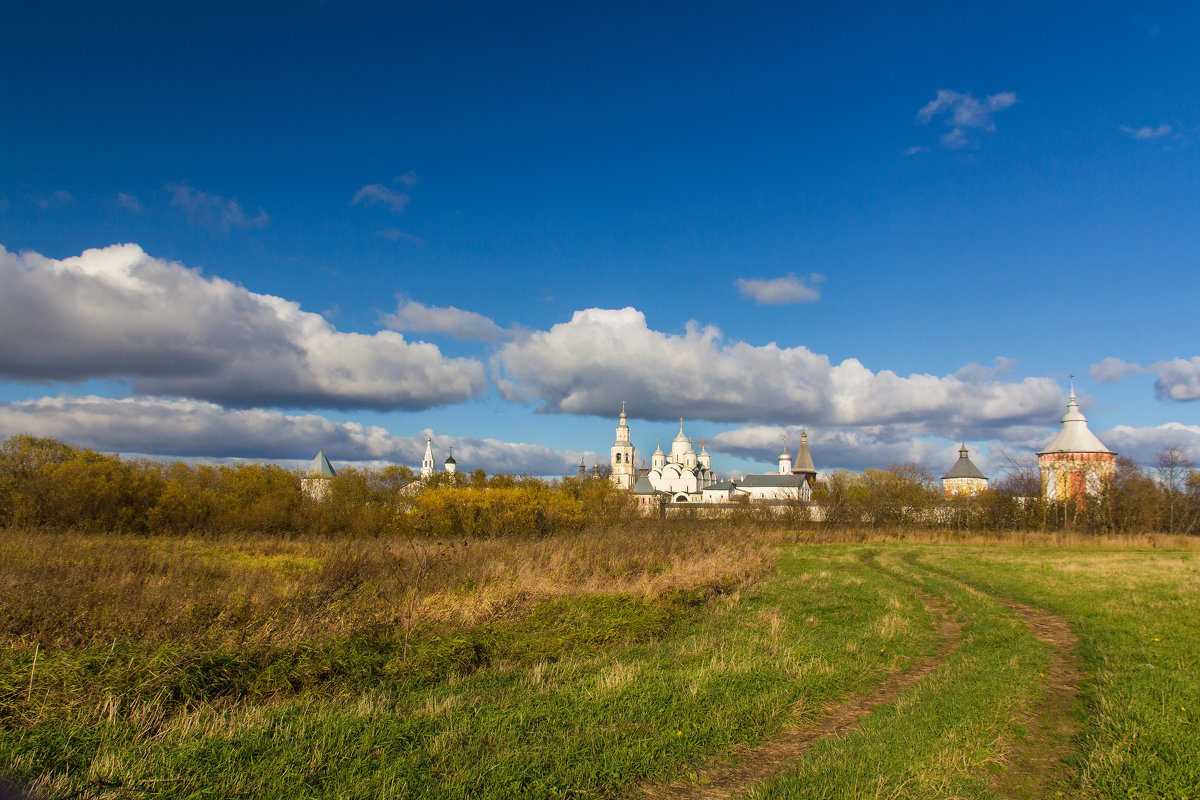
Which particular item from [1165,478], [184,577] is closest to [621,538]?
[184,577]

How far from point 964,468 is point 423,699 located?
110 meters

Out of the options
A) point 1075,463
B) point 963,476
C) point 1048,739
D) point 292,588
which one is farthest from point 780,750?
point 963,476

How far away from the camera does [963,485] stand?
97.0 m

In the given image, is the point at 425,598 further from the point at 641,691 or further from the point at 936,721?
the point at 936,721

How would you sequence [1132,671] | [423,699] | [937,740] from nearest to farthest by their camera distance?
[937,740], [423,699], [1132,671]

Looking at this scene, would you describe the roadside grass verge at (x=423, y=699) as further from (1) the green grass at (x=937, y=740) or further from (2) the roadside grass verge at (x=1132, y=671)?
(2) the roadside grass verge at (x=1132, y=671)

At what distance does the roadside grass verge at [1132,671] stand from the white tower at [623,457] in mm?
103022

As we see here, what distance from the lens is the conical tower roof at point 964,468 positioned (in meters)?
99.4

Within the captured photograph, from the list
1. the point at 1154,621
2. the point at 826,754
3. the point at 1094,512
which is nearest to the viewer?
the point at 826,754

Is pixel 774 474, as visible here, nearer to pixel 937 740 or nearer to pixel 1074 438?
pixel 1074 438

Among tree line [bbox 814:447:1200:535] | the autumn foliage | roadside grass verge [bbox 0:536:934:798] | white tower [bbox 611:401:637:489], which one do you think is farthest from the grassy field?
white tower [bbox 611:401:637:489]

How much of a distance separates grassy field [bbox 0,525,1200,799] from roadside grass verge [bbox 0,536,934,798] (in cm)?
3

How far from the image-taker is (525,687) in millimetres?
7613

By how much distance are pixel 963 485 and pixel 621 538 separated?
306 feet
